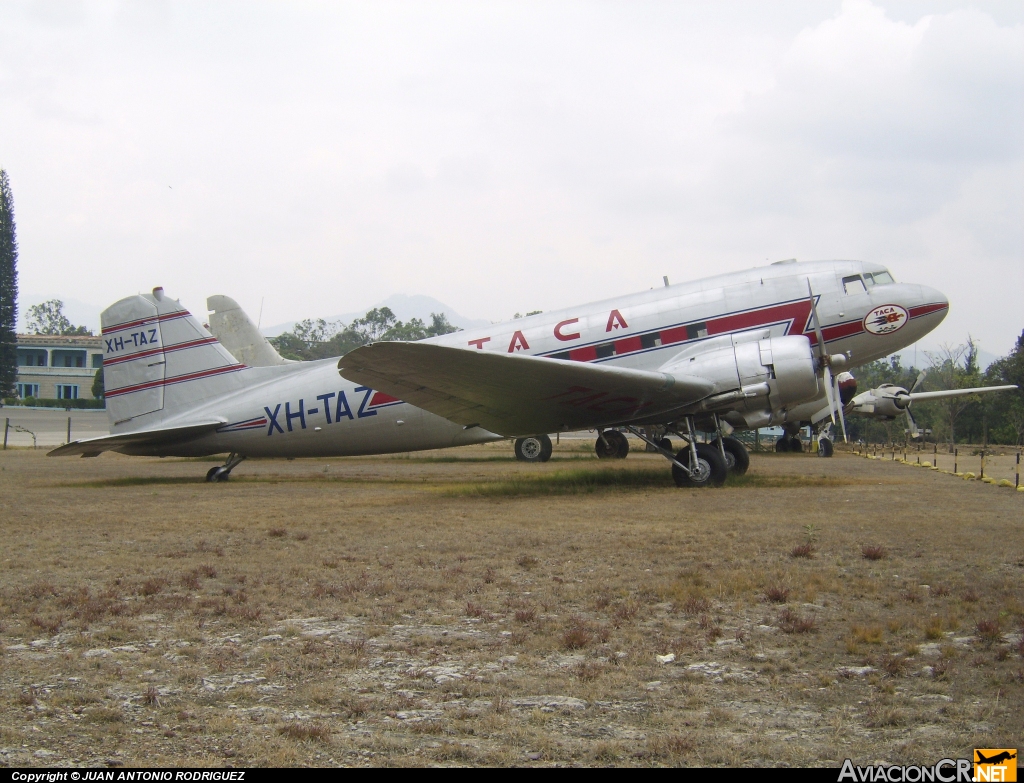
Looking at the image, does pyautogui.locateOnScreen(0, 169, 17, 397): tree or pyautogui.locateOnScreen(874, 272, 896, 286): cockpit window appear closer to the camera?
pyautogui.locateOnScreen(874, 272, 896, 286): cockpit window

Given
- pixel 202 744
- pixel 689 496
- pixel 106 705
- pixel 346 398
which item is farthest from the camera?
pixel 346 398

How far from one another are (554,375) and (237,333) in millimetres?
14652

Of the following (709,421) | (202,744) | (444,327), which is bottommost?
(202,744)

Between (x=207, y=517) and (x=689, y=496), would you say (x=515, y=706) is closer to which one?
(x=207, y=517)

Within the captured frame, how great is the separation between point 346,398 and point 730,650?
1315 cm

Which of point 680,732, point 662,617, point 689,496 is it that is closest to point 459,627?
point 662,617

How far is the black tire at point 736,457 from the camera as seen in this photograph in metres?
16.8

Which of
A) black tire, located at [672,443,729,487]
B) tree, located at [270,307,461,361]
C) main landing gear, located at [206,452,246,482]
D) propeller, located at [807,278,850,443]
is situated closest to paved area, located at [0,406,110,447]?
main landing gear, located at [206,452,246,482]

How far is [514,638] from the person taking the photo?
17.6 ft

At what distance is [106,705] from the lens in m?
4.12

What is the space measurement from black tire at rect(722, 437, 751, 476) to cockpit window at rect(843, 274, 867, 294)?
3712 millimetres

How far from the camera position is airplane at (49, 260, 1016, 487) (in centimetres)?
1415

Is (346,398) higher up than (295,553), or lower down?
higher up

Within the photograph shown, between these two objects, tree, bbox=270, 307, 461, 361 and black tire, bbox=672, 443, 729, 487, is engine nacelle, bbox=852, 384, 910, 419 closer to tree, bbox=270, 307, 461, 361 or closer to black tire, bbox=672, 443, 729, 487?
black tire, bbox=672, 443, 729, 487
